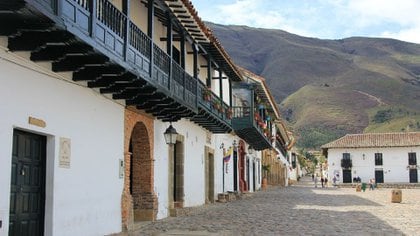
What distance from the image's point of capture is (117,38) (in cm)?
946

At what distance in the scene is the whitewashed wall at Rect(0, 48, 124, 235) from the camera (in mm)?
7680

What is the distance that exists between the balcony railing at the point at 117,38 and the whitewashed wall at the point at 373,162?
52619mm

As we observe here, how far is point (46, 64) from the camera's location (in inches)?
342

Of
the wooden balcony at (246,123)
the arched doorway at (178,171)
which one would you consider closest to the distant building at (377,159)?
the wooden balcony at (246,123)

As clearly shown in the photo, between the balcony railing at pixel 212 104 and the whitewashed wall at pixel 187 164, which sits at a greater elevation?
the balcony railing at pixel 212 104

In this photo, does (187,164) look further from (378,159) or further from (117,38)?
(378,159)

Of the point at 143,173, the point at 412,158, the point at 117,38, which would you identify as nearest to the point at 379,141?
the point at 412,158

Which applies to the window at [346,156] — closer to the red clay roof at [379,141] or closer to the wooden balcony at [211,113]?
the red clay roof at [379,141]

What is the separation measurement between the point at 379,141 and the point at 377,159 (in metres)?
2.18

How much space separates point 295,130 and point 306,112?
27.3 feet

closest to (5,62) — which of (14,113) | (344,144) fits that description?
(14,113)

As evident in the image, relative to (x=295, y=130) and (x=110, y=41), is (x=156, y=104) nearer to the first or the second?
(x=110, y=41)

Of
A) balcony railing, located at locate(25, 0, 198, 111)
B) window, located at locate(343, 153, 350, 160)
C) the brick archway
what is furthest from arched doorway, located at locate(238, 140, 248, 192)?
window, located at locate(343, 153, 350, 160)

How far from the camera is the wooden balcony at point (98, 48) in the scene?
6859 mm
